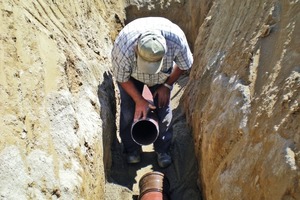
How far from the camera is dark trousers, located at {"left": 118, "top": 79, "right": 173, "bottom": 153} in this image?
183 inches

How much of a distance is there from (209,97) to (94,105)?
1.15 m

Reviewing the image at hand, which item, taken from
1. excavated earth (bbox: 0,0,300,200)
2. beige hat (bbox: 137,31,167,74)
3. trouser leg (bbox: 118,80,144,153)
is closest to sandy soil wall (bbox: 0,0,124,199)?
excavated earth (bbox: 0,0,300,200)

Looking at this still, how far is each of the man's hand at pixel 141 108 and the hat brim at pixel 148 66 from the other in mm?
348

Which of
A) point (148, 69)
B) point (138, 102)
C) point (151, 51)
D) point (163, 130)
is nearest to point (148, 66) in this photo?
point (148, 69)

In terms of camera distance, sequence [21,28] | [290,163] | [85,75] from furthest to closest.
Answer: [85,75], [21,28], [290,163]

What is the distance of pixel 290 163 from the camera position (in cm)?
259

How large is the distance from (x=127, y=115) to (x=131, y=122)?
0.28ft

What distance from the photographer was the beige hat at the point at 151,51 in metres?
3.93

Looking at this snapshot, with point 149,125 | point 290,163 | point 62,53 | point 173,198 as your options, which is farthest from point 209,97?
point 290,163

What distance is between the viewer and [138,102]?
4.38m

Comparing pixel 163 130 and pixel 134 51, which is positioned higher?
pixel 134 51

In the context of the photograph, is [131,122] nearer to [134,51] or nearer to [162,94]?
[162,94]

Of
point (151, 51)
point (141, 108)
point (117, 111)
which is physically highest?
point (151, 51)

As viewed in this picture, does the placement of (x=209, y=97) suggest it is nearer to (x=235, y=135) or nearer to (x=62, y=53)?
(x=235, y=135)
